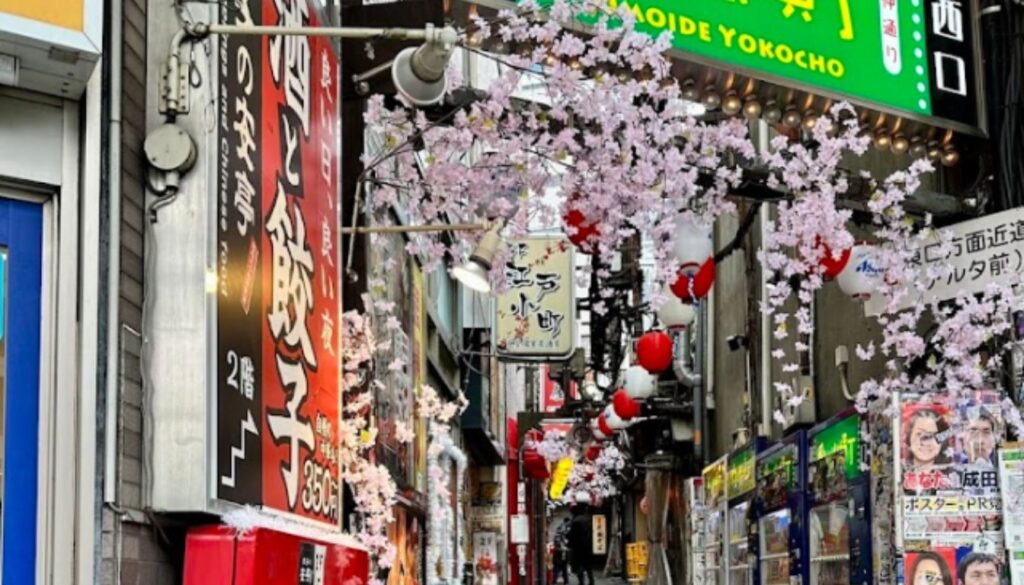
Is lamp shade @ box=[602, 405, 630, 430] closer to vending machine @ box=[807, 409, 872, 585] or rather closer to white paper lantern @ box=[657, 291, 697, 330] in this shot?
white paper lantern @ box=[657, 291, 697, 330]

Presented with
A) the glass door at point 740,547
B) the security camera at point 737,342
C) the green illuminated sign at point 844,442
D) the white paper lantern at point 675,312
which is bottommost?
the glass door at point 740,547

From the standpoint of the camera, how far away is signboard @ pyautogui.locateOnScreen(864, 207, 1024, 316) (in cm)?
1019

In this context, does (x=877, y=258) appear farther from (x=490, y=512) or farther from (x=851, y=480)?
(x=490, y=512)

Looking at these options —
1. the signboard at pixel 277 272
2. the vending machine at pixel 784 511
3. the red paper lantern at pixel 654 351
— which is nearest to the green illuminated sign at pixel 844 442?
the vending machine at pixel 784 511

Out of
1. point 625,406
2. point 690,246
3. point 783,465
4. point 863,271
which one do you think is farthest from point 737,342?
point 863,271

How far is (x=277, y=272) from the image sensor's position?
6.88m

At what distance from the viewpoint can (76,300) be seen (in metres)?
5.07

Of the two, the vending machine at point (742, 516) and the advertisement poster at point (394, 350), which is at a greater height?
the advertisement poster at point (394, 350)

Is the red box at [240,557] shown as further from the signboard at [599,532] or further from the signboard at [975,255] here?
the signboard at [599,532]

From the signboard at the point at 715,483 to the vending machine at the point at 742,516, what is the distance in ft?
1.75

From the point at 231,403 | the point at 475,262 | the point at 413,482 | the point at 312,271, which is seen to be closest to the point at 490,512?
the point at 413,482

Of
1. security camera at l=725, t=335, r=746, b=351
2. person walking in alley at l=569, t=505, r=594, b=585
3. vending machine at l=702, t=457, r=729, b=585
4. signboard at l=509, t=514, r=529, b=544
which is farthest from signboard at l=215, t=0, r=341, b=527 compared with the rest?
person walking in alley at l=569, t=505, r=594, b=585

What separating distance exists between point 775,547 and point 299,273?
9.44m

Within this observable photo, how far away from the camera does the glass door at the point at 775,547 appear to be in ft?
47.8
